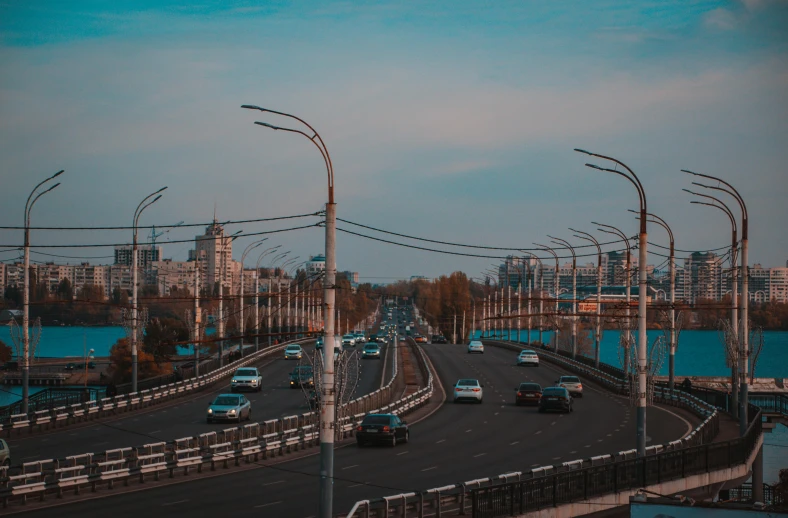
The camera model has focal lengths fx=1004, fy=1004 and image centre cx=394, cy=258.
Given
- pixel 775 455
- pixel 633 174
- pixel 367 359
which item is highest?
pixel 633 174

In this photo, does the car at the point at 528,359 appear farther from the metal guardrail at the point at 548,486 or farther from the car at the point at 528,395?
the metal guardrail at the point at 548,486

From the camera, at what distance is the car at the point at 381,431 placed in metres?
40.9

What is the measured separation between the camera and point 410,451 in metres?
39.5

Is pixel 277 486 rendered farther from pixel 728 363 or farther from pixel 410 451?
pixel 728 363

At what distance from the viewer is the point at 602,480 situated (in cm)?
2695

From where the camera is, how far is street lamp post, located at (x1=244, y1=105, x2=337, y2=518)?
68.5ft

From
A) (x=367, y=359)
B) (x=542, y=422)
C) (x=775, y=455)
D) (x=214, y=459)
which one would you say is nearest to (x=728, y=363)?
(x=542, y=422)

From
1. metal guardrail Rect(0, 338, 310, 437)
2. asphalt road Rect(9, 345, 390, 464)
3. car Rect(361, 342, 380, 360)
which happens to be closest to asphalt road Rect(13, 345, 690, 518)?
asphalt road Rect(9, 345, 390, 464)

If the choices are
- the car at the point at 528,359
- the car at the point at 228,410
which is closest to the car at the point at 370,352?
the car at the point at 528,359

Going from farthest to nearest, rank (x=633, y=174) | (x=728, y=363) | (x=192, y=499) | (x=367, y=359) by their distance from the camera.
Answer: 1. (x=367, y=359)
2. (x=728, y=363)
3. (x=633, y=174)
4. (x=192, y=499)

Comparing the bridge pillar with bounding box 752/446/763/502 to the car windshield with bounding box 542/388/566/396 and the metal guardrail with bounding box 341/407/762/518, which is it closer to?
the car windshield with bounding box 542/388/566/396

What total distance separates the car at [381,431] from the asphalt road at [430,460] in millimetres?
436

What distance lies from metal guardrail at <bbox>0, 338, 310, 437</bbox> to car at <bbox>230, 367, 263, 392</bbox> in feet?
7.85

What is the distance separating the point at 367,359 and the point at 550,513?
72.7 m
